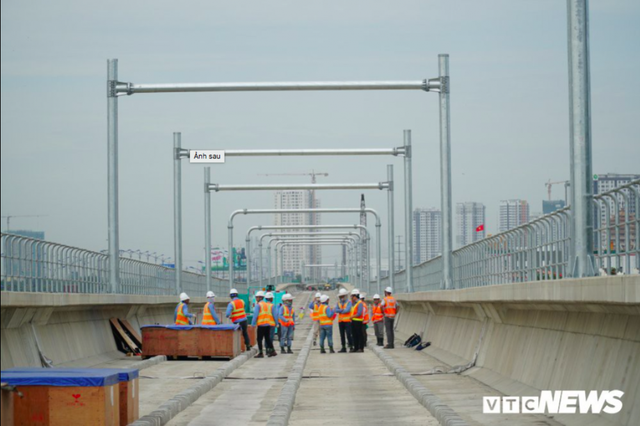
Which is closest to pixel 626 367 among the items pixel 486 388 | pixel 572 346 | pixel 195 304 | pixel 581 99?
pixel 572 346

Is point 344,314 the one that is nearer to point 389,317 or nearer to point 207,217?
point 389,317

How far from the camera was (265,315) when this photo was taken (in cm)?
2998

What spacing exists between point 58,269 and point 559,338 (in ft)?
36.1

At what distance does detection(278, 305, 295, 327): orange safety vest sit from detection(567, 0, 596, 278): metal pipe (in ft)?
→ 61.0

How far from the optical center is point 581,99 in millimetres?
14109

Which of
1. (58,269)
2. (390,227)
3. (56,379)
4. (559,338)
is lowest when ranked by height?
(56,379)

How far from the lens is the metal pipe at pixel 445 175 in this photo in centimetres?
2636

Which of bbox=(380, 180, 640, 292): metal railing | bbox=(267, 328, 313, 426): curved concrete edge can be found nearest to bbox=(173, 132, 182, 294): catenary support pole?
bbox=(380, 180, 640, 292): metal railing

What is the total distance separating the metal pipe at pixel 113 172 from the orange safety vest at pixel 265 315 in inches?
176

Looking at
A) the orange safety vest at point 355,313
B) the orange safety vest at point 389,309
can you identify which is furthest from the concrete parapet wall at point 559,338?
the orange safety vest at point 389,309

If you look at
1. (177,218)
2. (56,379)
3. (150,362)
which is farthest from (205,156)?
(56,379)

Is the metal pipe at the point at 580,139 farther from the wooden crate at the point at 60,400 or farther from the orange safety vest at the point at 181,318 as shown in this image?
the orange safety vest at the point at 181,318

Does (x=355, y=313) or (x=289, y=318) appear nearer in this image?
(x=355, y=313)

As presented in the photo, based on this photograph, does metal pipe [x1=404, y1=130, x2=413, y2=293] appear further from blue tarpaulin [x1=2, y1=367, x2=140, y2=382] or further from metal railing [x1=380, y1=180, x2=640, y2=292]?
blue tarpaulin [x1=2, y1=367, x2=140, y2=382]
